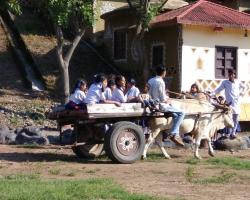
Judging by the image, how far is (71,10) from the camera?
22.8 metres

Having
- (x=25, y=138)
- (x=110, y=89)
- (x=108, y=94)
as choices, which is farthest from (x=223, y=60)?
(x=108, y=94)

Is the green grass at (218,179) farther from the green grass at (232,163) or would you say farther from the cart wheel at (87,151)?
the cart wheel at (87,151)

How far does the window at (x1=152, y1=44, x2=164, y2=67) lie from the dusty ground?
1059 cm

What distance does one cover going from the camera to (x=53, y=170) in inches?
483

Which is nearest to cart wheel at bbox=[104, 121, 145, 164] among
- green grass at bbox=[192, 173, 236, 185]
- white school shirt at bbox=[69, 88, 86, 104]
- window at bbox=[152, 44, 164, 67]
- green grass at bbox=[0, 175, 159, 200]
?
white school shirt at bbox=[69, 88, 86, 104]

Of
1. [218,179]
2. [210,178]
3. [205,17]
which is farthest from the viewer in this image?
[205,17]

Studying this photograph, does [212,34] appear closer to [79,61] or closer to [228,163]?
[79,61]

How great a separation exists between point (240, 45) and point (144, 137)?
12667 mm

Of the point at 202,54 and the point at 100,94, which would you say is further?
the point at 202,54

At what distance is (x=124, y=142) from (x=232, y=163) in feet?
7.63

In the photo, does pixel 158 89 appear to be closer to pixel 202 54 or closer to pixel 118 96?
pixel 118 96

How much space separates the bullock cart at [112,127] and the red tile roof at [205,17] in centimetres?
1040

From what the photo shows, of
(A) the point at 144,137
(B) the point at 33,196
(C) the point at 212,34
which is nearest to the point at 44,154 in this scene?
(A) the point at 144,137

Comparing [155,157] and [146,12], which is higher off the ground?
[146,12]
